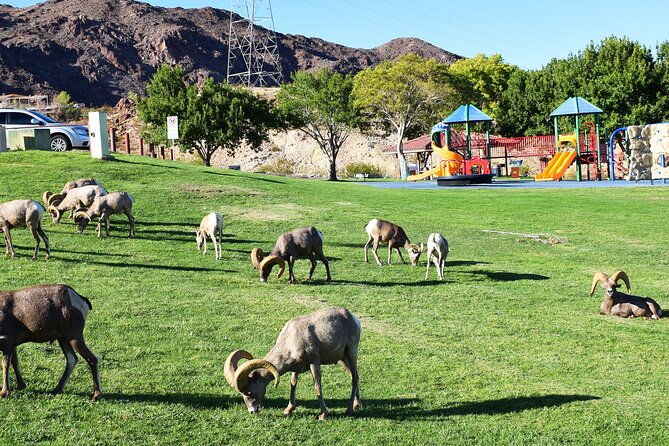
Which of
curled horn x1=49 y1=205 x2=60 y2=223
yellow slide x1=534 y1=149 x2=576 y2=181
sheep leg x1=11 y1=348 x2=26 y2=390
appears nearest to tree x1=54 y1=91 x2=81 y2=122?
yellow slide x1=534 y1=149 x2=576 y2=181

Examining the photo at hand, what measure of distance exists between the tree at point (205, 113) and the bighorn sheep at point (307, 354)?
5082 centimetres

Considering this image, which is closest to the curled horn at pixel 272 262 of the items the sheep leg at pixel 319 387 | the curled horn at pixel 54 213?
the sheep leg at pixel 319 387

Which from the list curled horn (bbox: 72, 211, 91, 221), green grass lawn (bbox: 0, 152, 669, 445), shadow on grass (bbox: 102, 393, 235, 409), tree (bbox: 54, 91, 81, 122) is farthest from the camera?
tree (bbox: 54, 91, 81, 122)

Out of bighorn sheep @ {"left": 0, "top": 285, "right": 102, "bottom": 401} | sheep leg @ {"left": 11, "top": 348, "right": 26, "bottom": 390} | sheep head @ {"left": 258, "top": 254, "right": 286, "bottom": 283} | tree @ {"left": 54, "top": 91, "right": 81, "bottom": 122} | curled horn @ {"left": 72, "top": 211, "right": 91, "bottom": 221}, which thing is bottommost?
sheep leg @ {"left": 11, "top": 348, "right": 26, "bottom": 390}

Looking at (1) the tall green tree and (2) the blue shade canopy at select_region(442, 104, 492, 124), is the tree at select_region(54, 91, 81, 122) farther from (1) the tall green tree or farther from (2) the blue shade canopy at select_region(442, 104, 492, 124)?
(2) the blue shade canopy at select_region(442, 104, 492, 124)

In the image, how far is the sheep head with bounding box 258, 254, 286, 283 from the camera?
1550cm

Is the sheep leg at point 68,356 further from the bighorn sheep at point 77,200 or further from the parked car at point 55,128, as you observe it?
the parked car at point 55,128

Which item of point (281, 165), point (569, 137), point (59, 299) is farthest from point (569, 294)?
point (281, 165)

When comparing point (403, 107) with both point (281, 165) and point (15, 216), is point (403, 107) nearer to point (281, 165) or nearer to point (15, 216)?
point (281, 165)

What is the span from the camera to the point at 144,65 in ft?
554


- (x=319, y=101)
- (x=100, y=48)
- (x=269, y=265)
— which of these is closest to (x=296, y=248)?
(x=269, y=265)

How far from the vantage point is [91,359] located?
8.76 metres

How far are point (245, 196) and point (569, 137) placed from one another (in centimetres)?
3059

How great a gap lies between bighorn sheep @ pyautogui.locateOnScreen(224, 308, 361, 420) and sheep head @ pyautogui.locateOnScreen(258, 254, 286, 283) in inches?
263
